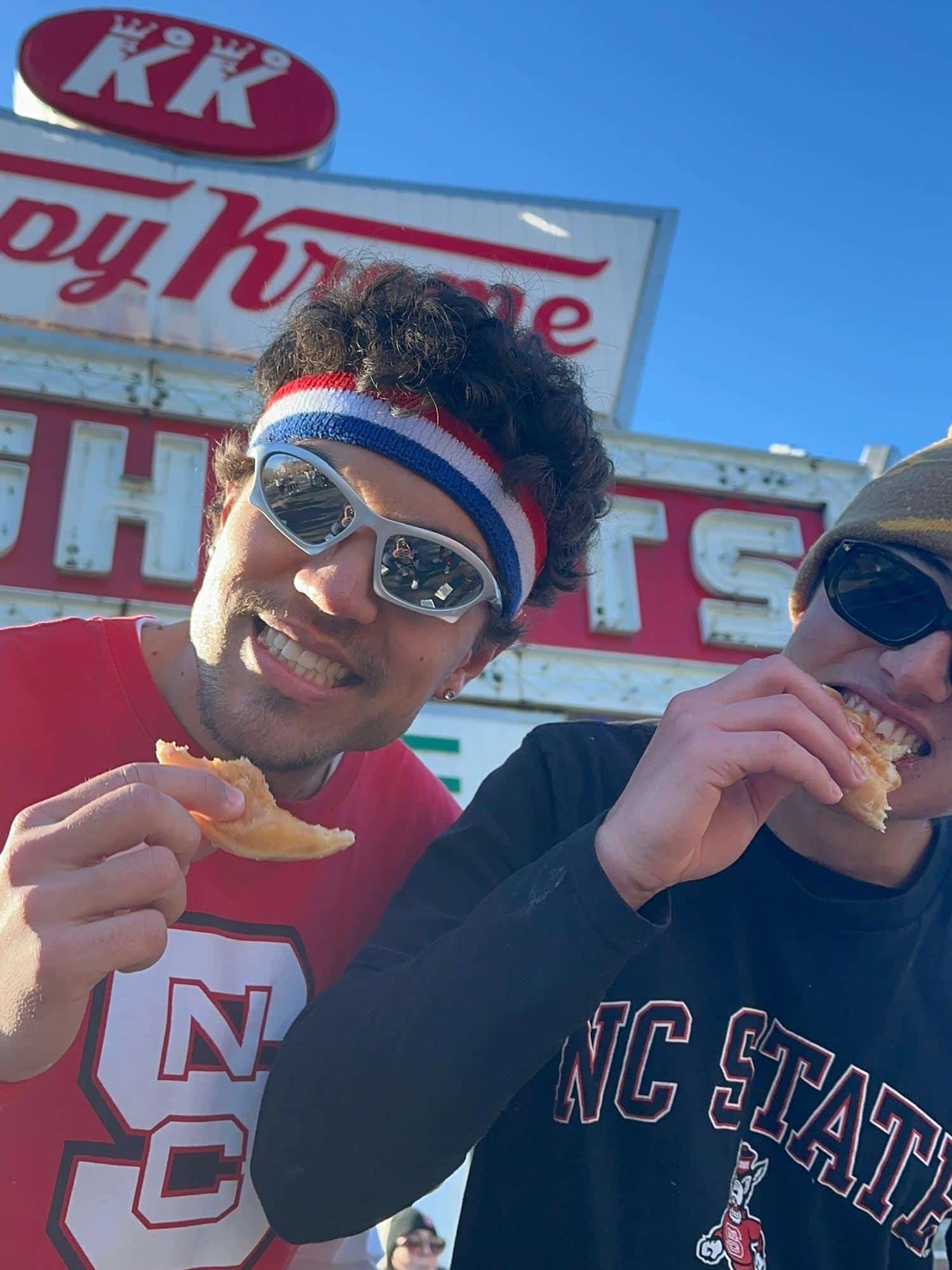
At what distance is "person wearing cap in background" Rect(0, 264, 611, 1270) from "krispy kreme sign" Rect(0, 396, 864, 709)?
348 cm

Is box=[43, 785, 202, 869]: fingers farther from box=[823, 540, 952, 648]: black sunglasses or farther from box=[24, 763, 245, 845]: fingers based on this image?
box=[823, 540, 952, 648]: black sunglasses

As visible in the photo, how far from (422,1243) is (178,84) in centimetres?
855

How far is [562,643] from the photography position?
658 centimetres

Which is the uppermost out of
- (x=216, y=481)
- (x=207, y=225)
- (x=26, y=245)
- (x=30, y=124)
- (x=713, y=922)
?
(x=30, y=124)

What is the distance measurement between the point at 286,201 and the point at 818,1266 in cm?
748

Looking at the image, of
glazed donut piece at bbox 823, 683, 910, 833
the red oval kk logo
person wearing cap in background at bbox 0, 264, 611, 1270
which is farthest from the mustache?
the red oval kk logo

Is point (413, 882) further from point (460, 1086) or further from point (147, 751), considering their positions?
point (147, 751)

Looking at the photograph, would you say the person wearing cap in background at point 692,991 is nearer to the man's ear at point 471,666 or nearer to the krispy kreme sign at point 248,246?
the man's ear at point 471,666

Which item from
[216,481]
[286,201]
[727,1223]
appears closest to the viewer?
→ [727,1223]

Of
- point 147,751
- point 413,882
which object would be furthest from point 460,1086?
point 147,751

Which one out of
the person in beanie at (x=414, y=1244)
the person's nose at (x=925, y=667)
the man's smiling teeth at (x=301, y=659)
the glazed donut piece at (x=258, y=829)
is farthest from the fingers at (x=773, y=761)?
the person in beanie at (x=414, y=1244)

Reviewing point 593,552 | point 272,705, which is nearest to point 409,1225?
point 593,552

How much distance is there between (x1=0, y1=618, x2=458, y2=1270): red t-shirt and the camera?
61.7 inches

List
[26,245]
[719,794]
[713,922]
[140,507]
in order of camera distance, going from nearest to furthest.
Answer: [719,794], [713,922], [140,507], [26,245]
